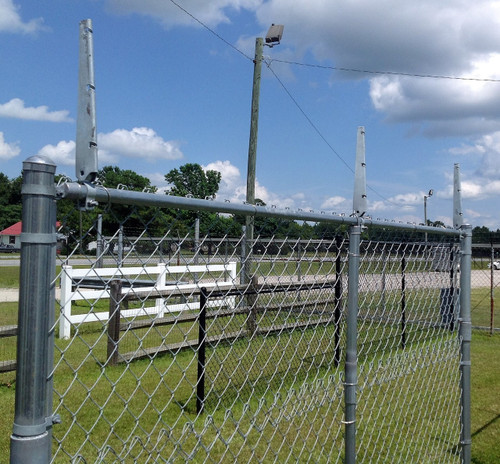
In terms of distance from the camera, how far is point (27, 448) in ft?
4.15

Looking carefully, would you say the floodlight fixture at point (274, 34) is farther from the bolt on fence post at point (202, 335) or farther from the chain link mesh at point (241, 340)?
the bolt on fence post at point (202, 335)

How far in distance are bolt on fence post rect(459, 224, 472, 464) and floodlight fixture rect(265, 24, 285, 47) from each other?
9479 mm

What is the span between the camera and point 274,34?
475 inches

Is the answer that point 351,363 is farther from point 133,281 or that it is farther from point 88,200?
point 88,200

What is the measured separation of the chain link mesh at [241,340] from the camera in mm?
1794

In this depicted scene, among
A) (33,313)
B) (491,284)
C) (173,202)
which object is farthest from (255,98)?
(33,313)

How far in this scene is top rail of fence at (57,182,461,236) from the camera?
1.39 meters

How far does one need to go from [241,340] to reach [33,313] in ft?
14.7

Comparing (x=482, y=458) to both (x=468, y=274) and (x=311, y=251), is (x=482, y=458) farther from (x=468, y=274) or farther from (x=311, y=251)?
(x=311, y=251)

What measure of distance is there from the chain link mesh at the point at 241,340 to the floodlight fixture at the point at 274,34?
7.46 m

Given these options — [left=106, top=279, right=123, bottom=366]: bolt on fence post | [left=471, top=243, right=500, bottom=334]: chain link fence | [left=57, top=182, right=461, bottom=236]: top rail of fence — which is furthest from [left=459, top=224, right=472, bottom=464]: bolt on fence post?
[left=471, top=243, right=500, bottom=334]: chain link fence

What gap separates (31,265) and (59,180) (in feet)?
0.75

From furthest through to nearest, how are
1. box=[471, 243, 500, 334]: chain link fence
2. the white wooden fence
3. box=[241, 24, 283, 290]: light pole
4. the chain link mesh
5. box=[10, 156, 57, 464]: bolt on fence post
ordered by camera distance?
box=[241, 24, 283, 290]: light pole < box=[471, 243, 500, 334]: chain link fence < the chain link mesh < the white wooden fence < box=[10, 156, 57, 464]: bolt on fence post

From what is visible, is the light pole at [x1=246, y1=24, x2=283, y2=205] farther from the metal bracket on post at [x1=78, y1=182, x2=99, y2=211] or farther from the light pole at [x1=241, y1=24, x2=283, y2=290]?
the metal bracket on post at [x1=78, y1=182, x2=99, y2=211]
